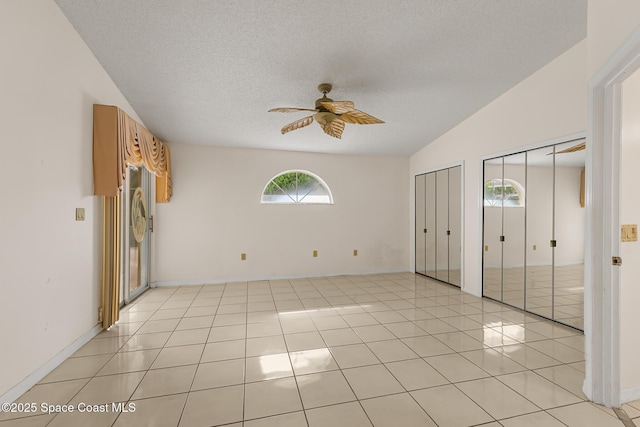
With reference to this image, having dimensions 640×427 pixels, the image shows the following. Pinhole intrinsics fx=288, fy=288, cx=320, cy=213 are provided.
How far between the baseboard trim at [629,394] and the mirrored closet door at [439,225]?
2.92 m

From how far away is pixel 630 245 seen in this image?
1.83 m

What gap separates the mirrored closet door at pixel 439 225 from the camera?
4895mm

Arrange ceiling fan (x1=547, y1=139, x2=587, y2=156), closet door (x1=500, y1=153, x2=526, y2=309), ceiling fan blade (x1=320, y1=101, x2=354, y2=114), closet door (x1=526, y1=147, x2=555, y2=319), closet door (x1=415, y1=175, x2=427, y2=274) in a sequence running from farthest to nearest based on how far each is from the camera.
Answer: closet door (x1=415, y1=175, x2=427, y2=274)
closet door (x1=500, y1=153, x2=526, y2=309)
closet door (x1=526, y1=147, x2=555, y2=319)
ceiling fan (x1=547, y1=139, x2=587, y2=156)
ceiling fan blade (x1=320, y1=101, x2=354, y2=114)

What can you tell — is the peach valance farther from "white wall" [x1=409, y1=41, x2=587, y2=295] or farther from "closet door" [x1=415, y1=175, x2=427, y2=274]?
"closet door" [x1=415, y1=175, x2=427, y2=274]

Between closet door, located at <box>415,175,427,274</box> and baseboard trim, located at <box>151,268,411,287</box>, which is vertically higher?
closet door, located at <box>415,175,427,274</box>

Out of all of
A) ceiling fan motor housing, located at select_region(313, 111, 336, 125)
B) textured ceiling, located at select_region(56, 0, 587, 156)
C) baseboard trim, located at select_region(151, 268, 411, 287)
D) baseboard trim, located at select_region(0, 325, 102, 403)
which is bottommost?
baseboard trim, located at select_region(151, 268, 411, 287)

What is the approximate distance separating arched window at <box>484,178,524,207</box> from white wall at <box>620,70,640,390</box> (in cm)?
191

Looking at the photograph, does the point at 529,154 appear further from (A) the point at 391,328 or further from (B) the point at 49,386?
(B) the point at 49,386

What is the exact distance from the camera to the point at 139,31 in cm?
258

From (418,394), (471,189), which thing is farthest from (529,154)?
(418,394)

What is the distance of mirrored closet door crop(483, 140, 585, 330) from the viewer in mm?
3100

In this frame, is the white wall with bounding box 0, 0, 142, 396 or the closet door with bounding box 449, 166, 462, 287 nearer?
the white wall with bounding box 0, 0, 142, 396

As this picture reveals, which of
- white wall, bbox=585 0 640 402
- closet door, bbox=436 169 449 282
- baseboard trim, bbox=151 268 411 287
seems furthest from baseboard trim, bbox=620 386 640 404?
baseboard trim, bbox=151 268 411 287

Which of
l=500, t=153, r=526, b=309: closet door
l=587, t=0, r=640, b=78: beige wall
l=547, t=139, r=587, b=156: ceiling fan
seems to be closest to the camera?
l=587, t=0, r=640, b=78: beige wall
